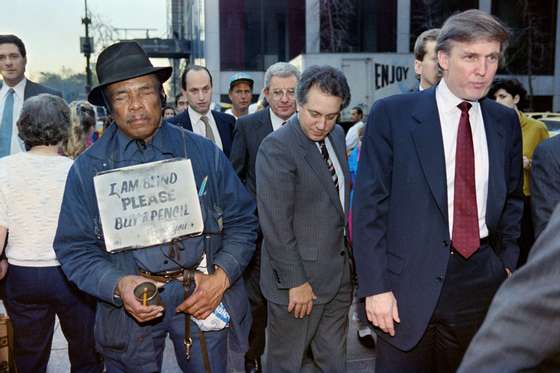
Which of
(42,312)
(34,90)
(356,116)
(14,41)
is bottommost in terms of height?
(42,312)

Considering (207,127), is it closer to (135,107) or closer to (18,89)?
(18,89)

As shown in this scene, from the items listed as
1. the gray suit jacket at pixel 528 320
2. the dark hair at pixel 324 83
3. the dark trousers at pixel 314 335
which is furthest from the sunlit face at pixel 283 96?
the gray suit jacket at pixel 528 320

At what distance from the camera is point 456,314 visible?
99.7 inches

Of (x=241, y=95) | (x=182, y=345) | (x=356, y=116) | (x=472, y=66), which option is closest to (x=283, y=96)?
(x=241, y=95)

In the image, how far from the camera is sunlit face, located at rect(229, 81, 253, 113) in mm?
5488

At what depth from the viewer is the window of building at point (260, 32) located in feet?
94.3

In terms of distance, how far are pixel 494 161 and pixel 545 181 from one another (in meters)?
0.45

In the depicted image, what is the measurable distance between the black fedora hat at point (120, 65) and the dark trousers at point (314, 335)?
4.91 ft

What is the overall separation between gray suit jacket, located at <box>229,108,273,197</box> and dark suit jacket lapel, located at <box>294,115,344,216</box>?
977 millimetres

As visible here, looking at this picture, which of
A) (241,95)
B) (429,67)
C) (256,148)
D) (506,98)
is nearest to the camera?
(429,67)

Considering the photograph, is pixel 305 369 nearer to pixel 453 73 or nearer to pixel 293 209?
pixel 293 209

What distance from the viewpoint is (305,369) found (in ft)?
10.7

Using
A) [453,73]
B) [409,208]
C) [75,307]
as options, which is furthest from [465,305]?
[75,307]

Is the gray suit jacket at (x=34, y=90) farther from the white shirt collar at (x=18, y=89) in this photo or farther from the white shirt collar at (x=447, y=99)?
the white shirt collar at (x=447, y=99)
